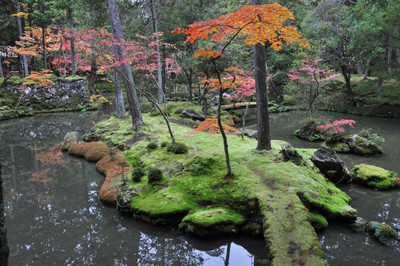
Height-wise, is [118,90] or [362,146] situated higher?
[118,90]

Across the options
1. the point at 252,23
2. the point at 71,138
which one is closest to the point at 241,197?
the point at 252,23

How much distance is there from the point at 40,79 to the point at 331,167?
22.3 meters

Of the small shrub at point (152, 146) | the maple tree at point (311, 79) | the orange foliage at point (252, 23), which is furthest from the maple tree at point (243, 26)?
the maple tree at point (311, 79)

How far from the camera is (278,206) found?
554 cm

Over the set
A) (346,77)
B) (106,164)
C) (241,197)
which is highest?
(346,77)

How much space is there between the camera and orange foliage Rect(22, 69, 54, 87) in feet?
66.2

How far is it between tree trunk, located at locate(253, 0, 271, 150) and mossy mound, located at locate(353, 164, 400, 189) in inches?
133

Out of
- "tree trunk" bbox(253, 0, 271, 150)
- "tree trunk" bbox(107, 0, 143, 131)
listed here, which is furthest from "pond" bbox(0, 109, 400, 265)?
"tree trunk" bbox(107, 0, 143, 131)

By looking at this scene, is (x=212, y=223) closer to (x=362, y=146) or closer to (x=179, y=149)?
(x=179, y=149)

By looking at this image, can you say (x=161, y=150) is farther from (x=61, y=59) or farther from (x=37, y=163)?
(x=61, y=59)

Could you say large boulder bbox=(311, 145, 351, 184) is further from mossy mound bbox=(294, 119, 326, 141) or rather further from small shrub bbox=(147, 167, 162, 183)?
mossy mound bbox=(294, 119, 326, 141)

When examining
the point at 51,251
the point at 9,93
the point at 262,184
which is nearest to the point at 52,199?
the point at 51,251

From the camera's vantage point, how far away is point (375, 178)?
8117 mm

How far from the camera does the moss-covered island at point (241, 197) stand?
4934 mm
